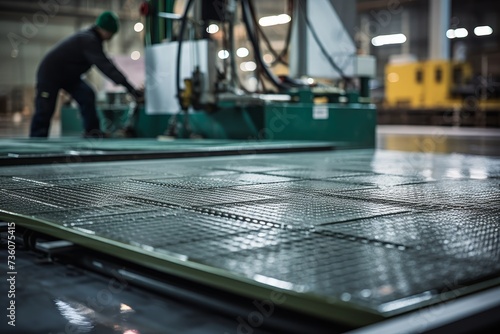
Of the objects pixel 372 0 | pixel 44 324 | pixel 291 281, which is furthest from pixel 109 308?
pixel 372 0

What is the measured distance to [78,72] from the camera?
5.79m

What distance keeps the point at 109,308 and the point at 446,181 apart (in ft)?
5.94

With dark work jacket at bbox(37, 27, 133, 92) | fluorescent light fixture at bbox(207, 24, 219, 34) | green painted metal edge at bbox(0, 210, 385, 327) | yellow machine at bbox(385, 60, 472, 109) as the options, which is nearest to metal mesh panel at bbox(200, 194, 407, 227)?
green painted metal edge at bbox(0, 210, 385, 327)

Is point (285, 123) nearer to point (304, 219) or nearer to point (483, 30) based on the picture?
point (304, 219)

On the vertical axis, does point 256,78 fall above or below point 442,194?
above

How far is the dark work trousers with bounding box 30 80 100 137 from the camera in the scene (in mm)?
5754

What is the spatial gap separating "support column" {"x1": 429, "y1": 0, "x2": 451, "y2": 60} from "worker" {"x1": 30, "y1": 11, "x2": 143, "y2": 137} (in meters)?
10.7

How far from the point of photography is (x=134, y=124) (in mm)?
6020

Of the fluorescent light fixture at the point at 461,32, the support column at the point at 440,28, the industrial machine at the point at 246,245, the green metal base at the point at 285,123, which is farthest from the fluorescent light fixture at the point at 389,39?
the industrial machine at the point at 246,245

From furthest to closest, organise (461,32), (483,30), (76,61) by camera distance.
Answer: (461,32)
(483,30)
(76,61)

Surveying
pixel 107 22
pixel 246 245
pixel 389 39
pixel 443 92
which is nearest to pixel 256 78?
pixel 107 22

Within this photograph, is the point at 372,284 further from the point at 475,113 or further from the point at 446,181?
the point at 475,113

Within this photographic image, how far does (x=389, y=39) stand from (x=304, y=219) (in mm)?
20161

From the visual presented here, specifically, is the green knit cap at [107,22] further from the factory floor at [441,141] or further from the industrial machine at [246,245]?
the industrial machine at [246,245]
